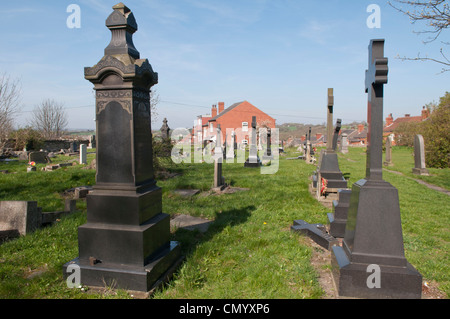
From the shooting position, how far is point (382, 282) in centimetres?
300

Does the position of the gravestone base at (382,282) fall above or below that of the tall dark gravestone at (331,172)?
below

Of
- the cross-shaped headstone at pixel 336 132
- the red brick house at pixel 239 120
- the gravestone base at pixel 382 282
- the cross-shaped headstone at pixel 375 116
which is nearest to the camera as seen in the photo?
the gravestone base at pixel 382 282

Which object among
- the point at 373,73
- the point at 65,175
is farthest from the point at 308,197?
the point at 65,175

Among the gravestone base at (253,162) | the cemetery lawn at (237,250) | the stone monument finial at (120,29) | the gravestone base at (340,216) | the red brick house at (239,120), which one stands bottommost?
the cemetery lawn at (237,250)

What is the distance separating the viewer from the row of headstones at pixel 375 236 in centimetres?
298

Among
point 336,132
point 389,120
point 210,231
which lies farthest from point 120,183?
point 389,120

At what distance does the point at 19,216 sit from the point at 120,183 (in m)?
2.82

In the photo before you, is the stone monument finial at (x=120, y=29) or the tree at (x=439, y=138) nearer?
the stone monument finial at (x=120, y=29)

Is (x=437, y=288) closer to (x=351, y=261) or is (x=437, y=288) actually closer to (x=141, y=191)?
(x=351, y=261)

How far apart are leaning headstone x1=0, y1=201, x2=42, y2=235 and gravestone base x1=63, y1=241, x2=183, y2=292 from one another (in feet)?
7.15

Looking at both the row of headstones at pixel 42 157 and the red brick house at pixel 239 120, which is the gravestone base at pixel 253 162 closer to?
the row of headstones at pixel 42 157

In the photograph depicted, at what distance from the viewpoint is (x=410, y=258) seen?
13.3ft

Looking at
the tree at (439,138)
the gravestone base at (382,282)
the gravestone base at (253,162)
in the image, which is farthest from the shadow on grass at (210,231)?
the tree at (439,138)

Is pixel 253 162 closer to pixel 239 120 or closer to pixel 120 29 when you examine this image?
pixel 120 29
